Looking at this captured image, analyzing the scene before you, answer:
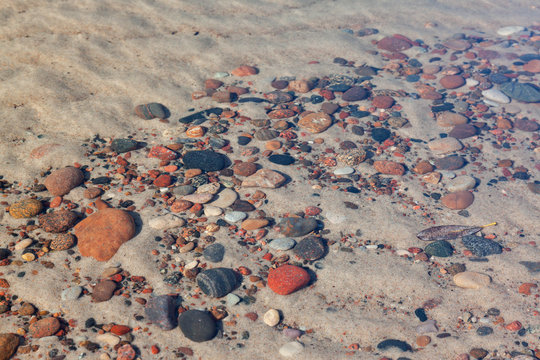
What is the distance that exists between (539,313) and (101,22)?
5.81 m

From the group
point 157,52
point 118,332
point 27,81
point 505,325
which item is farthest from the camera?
point 157,52

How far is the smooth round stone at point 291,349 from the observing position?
8.91 feet

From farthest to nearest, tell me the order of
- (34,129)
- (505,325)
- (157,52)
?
1. (157,52)
2. (34,129)
3. (505,325)

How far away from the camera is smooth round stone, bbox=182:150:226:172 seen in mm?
4062

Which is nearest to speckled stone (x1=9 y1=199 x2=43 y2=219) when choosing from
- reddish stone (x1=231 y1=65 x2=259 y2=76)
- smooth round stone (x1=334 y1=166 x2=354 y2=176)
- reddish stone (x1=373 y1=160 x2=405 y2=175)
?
smooth round stone (x1=334 y1=166 x2=354 y2=176)

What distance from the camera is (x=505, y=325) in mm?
2938

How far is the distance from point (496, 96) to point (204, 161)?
12.6ft

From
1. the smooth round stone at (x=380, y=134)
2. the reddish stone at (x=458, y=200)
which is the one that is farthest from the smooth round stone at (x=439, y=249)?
the smooth round stone at (x=380, y=134)

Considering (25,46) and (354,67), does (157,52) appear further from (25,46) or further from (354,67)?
(354,67)

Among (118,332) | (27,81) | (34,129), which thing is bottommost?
(118,332)

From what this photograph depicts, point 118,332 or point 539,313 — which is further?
point 539,313

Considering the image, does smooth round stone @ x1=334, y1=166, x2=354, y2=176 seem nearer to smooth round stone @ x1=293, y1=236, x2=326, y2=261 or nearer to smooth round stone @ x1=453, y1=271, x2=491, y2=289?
smooth round stone @ x1=293, y1=236, x2=326, y2=261

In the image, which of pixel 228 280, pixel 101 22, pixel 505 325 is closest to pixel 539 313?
pixel 505 325

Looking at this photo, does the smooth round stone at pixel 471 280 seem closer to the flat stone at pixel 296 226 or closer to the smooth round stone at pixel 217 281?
the flat stone at pixel 296 226
